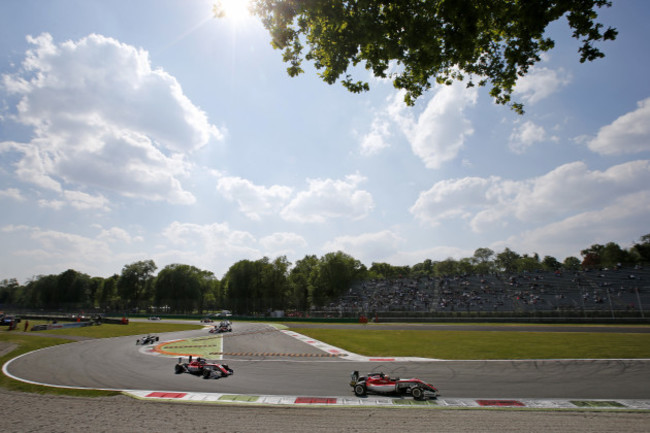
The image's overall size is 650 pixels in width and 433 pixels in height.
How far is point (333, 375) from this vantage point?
45.5ft

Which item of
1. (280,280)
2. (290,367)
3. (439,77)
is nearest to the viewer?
(439,77)

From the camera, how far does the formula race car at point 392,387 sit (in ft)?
34.4

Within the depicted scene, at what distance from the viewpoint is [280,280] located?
88875mm

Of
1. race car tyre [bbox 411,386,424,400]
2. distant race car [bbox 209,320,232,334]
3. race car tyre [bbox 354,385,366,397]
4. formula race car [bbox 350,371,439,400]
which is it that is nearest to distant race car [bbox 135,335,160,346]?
distant race car [bbox 209,320,232,334]

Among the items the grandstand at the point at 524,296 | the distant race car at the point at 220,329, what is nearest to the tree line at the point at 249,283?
the grandstand at the point at 524,296

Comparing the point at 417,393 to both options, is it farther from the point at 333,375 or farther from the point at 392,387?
the point at 333,375

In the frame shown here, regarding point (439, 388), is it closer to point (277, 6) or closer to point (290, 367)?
point (290, 367)

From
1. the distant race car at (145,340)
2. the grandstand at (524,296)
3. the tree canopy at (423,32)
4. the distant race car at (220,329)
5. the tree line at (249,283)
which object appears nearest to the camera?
the tree canopy at (423,32)

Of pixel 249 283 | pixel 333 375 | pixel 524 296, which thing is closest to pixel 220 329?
pixel 333 375

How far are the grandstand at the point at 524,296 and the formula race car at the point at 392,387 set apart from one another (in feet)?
131

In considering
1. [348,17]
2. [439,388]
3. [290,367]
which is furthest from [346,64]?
[290,367]

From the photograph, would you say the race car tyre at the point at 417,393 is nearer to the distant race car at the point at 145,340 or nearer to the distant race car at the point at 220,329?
the distant race car at the point at 145,340

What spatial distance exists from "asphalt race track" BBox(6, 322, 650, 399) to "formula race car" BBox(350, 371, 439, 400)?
1.70ft

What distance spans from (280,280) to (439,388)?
79909 millimetres
